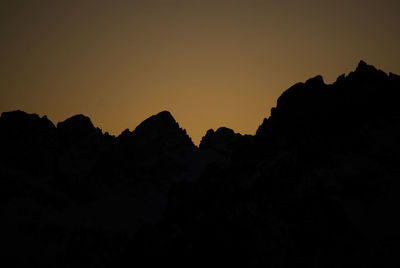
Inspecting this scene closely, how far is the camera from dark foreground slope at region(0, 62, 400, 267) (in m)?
40.0

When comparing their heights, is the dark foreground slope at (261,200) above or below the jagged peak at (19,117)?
below

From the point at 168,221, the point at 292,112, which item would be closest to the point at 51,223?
the point at 168,221

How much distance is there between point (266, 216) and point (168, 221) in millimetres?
11509

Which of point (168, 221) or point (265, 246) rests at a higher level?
point (168, 221)

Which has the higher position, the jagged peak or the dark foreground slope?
the jagged peak

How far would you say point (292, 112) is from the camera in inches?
2422

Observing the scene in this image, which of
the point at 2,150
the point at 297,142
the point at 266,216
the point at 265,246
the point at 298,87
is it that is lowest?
the point at 265,246

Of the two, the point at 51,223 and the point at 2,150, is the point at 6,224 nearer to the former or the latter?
the point at 51,223

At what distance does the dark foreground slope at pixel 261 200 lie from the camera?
40000 millimetres

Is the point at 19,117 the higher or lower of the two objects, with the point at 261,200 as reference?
higher

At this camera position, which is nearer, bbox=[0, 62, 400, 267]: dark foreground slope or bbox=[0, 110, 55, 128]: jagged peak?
bbox=[0, 62, 400, 267]: dark foreground slope

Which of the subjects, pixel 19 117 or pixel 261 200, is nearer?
pixel 261 200

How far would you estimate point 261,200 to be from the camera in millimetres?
44531

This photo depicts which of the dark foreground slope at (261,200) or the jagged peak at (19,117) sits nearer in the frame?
the dark foreground slope at (261,200)
